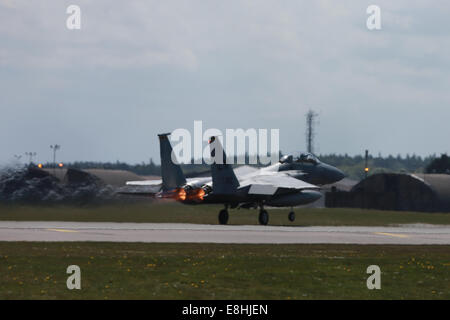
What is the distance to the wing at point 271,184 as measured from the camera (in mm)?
46406

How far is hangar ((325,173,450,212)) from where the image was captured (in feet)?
306

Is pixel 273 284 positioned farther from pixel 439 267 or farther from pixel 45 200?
pixel 45 200

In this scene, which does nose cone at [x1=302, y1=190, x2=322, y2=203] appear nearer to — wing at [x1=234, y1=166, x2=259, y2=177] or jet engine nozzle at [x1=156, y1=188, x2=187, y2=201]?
wing at [x1=234, y1=166, x2=259, y2=177]

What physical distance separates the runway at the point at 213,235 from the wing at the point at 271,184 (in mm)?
4110

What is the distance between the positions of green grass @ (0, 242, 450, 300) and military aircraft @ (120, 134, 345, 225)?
1487cm

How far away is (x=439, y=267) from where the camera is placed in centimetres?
2392

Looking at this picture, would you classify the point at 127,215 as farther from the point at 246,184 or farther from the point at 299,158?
the point at 299,158

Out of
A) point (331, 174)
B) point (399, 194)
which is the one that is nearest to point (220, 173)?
point (331, 174)

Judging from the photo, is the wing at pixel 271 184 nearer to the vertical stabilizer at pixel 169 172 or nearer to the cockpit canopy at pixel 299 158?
the cockpit canopy at pixel 299 158

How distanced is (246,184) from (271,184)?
→ 1694 millimetres

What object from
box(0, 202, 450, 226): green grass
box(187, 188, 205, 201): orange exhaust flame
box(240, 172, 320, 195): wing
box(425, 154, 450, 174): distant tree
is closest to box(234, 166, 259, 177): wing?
box(0, 202, 450, 226): green grass

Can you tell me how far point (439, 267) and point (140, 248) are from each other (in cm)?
1157

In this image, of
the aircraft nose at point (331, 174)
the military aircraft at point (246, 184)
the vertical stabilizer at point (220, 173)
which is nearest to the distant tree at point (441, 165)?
the aircraft nose at point (331, 174)
